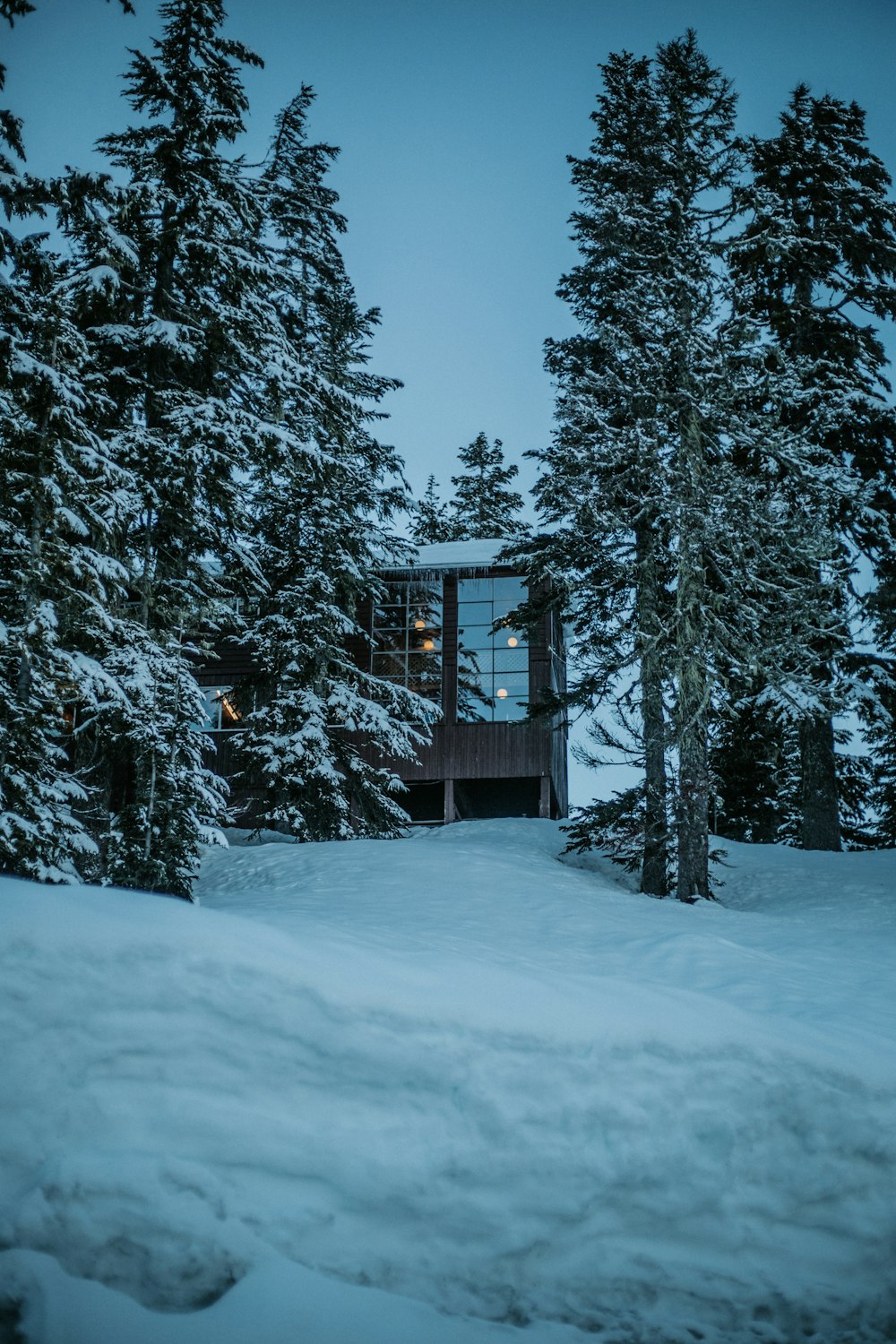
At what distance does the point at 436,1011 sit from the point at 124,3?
399 inches

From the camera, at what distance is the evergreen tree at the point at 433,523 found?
3839cm

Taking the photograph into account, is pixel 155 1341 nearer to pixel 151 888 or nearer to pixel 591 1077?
pixel 591 1077

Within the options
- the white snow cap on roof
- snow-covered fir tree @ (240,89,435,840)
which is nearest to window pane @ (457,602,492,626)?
the white snow cap on roof

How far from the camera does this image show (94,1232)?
3.47 meters

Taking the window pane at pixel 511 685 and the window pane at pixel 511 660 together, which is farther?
the window pane at pixel 511 660

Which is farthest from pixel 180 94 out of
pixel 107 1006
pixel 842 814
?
pixel 842 814

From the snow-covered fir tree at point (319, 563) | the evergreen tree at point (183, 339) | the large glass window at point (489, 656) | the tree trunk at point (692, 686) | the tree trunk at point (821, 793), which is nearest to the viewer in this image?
the tree trunk at point (692, 686)

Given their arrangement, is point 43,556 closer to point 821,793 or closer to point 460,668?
point 821,793

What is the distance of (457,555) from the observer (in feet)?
72.0

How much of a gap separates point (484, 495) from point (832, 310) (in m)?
24.0

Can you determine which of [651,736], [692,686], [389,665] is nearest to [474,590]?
[389,665]

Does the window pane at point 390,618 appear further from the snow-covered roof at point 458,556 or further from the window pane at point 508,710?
the window pane at point 508,710

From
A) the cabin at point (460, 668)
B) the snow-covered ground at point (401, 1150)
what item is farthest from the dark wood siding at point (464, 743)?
the snow-covered ground at point (401, 1150)

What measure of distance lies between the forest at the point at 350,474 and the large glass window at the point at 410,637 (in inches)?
215
